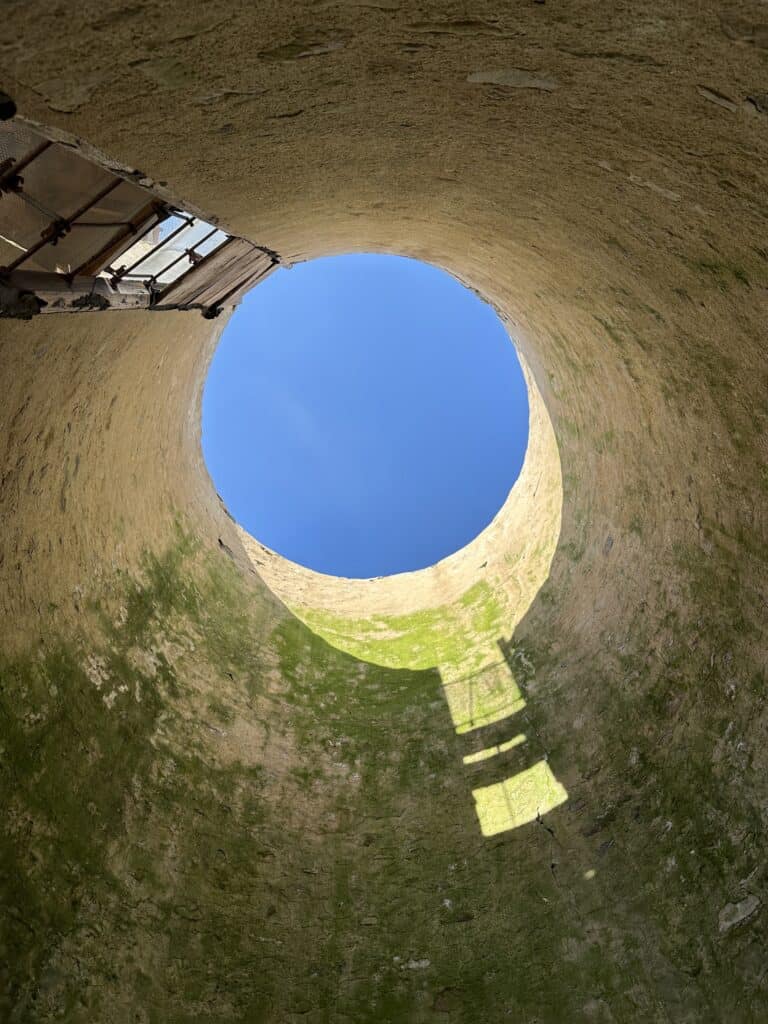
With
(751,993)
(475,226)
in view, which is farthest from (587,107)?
(751,993)

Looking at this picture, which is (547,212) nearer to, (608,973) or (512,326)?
(512,326)

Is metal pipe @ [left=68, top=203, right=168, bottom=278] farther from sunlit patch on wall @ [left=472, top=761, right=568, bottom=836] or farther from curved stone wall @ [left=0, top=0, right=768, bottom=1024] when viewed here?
sunlit patch on wall @ [left=472, top=761, right=568, bottom=836]

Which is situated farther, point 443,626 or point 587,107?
point 443,626

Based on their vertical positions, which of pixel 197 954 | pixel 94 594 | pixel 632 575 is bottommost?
pixel 197 954

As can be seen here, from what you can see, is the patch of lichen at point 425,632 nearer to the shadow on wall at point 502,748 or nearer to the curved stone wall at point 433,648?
the curved stone wall at point 433,648

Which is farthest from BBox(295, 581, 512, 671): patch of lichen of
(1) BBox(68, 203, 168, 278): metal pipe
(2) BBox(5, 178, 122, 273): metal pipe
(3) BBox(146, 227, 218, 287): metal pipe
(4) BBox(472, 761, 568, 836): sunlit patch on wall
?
(2) BBox(5, 178, 122, 273): metal pipe

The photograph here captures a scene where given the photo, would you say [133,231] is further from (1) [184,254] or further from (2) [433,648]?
(2) [433,648]

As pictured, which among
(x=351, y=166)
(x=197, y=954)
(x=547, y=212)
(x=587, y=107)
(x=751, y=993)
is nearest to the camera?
(x=587, y=107)

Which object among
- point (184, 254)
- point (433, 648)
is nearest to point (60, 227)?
point (184, 254)
